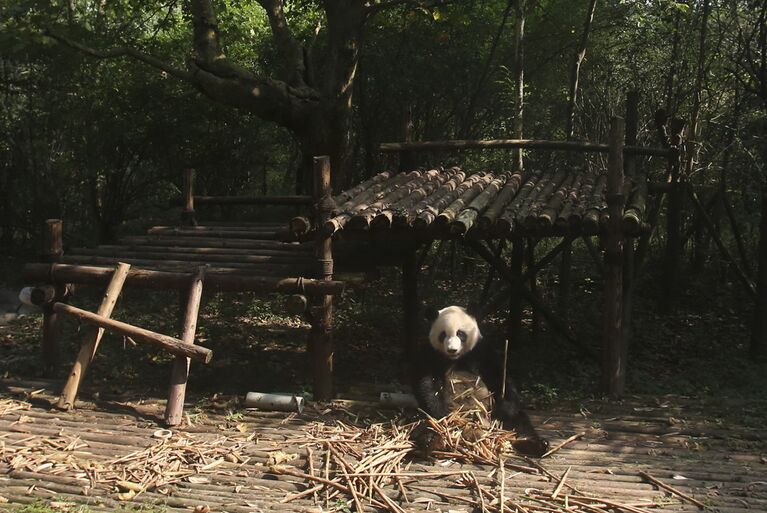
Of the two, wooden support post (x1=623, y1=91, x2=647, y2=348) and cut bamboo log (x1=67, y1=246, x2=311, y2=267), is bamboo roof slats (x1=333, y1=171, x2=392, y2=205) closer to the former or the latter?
cut bamboo log (x1=67, y1=246, x2=311, y2=267)

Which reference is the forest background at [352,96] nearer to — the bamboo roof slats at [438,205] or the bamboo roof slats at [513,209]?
the bamboo roof slats at [438,205]

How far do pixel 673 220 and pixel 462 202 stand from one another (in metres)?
4.14

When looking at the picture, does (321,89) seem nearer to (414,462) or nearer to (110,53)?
(110,53)

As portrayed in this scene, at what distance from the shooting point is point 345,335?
9.45 metres

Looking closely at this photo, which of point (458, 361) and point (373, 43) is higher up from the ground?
point (373, 43)

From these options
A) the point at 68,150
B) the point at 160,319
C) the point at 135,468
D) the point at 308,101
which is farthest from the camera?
the point at 68,150

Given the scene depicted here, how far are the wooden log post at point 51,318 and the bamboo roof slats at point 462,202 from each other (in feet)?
11.2

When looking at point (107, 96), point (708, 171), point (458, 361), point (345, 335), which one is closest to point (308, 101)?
point (345, 335)

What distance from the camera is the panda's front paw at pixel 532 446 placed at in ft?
16.5

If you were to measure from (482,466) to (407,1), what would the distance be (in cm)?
613

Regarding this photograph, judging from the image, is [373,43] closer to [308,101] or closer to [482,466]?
[308,101]

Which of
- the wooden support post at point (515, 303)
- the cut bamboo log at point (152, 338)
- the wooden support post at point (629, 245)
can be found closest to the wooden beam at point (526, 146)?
the wooden support post at point (629, 245)

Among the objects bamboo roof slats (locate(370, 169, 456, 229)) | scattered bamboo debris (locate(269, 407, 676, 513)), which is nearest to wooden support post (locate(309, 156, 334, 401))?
bamboo roof slats (locate(370, 169, 456, 229))

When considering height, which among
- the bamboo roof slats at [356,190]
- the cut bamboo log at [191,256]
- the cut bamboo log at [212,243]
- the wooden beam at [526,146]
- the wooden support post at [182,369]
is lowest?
the wooden support post at [182,369]
